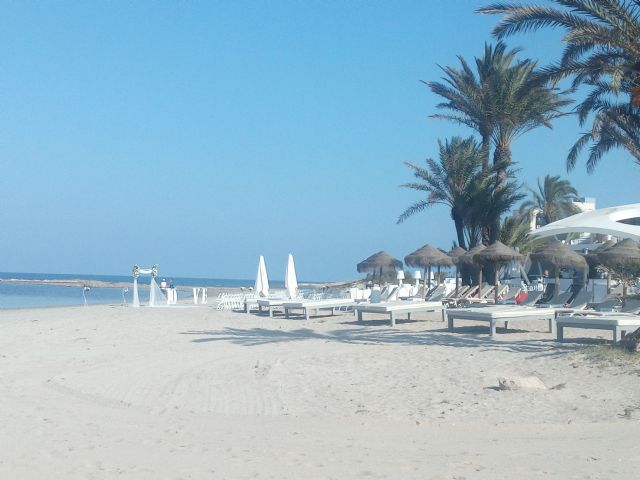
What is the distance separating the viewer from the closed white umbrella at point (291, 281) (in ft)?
85.0

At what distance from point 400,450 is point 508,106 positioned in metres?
19.2

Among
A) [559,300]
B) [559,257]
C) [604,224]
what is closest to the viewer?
[559,300]

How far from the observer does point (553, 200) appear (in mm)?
45844

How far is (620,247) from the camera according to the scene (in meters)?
21.7

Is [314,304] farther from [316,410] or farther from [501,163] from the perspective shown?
A: [316,410]

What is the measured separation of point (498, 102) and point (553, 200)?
76.6 feet

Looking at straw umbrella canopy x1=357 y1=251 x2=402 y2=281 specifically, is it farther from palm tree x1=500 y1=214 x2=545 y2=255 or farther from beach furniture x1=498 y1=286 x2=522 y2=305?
beach furniture x1=498 y1=286 x2=522 y2=305

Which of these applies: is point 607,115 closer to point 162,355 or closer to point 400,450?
point 162,355

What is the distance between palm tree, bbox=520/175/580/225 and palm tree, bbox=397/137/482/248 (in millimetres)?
16767

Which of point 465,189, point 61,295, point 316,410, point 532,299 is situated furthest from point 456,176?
point 61,295

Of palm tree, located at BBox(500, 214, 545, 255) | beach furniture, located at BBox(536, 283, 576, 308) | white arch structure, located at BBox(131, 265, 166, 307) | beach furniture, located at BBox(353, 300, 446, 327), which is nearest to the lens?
beach furniture, located at BBox(353, 300, 446, 327)

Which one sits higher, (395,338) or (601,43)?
(601,43)

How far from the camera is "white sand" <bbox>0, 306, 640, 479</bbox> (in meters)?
5.86

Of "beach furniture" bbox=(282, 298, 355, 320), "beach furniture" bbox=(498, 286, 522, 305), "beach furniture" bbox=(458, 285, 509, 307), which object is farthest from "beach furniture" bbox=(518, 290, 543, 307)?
"beach furniture" bbox=(282, 298, 355, 320)
